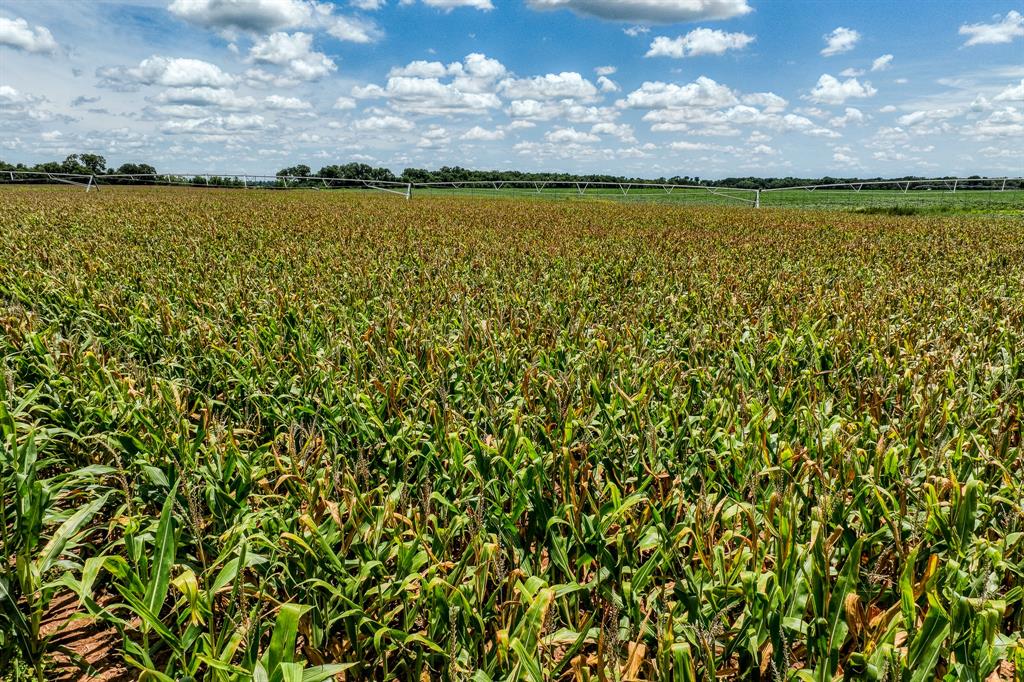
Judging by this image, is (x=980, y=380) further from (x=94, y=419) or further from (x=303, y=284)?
(x=303, y=284)

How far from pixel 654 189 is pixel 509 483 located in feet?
176

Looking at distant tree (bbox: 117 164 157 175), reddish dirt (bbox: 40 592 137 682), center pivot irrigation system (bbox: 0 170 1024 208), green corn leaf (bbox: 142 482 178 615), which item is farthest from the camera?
distant tree (bbox: 117 164 157 175)

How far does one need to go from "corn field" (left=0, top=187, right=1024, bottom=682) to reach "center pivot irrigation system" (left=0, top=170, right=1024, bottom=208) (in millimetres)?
31041

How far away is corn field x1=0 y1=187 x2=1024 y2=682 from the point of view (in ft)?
5.83

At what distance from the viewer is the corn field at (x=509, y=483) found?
5.83 ft

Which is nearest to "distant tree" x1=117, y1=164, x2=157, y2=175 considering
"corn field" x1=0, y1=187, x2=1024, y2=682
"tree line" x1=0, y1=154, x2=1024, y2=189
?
"tree line" x1=0, y1=154, x2=1024, y2=189

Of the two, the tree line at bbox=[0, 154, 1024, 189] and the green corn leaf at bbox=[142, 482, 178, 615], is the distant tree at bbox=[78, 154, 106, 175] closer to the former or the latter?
the tree line at bbox=[0, 154, 1024, 189]

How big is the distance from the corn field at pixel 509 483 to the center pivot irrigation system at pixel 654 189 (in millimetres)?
31041

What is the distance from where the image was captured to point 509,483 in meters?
2.53

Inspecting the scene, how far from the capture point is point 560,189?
162 feet

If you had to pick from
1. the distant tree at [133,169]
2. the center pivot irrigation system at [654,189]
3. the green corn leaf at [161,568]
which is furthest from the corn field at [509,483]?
the distant tree at [133,169]

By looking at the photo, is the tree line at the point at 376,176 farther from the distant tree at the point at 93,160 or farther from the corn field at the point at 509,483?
the corn field at the point at 509,483

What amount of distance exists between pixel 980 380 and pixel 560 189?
47299 mm

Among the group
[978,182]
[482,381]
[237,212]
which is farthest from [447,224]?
[978,182]
